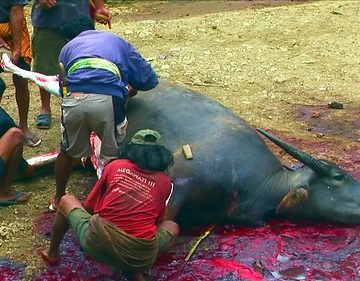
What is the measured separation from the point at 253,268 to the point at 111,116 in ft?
4.81

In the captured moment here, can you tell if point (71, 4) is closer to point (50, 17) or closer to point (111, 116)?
point (50, 17)

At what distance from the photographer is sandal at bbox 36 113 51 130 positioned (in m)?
7.71

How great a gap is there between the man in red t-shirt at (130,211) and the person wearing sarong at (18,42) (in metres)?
2.55

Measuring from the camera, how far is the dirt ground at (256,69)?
6504 millimetres

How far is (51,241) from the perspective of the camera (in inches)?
202

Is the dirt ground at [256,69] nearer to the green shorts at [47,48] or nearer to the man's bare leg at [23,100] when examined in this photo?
the man's bare leg at [23,100]

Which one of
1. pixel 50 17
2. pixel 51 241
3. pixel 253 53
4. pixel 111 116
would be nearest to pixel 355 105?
pixel 253 53

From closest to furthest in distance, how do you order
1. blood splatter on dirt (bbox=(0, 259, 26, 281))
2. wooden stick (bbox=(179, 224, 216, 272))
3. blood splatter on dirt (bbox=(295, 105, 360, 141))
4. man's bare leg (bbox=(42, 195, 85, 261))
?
man's bare leg (bbox=(42, 195, 85, 261))
blood splatter on dirt (bbox=(0, 259, 26, 281))
wooden stick (bbox=(179, 224, 216, 272))
blood splatter on dirt (bbox=(295, 105, 360, 141))

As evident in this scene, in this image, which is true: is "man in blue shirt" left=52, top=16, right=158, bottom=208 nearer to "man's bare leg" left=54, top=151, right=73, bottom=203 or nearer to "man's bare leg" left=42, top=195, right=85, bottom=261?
"man's bare leg" left=54, top=151, right=73, bottom=203

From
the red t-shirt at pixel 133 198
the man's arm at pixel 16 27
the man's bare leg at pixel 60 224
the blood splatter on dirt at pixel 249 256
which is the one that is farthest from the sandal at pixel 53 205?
the man's arm at pixel 16 27

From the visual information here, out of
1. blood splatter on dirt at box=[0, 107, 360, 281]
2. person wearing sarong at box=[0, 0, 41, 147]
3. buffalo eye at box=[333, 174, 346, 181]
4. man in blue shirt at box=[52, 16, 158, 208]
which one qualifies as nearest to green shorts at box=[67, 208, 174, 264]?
blood splatter on dirt at box=[0, 107, 360, 281]

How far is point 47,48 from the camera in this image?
295 inches

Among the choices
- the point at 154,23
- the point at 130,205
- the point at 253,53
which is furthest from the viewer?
the point at 154,23

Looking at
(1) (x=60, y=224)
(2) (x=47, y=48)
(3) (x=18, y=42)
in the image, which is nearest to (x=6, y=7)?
(3) (x=18, y=42)
